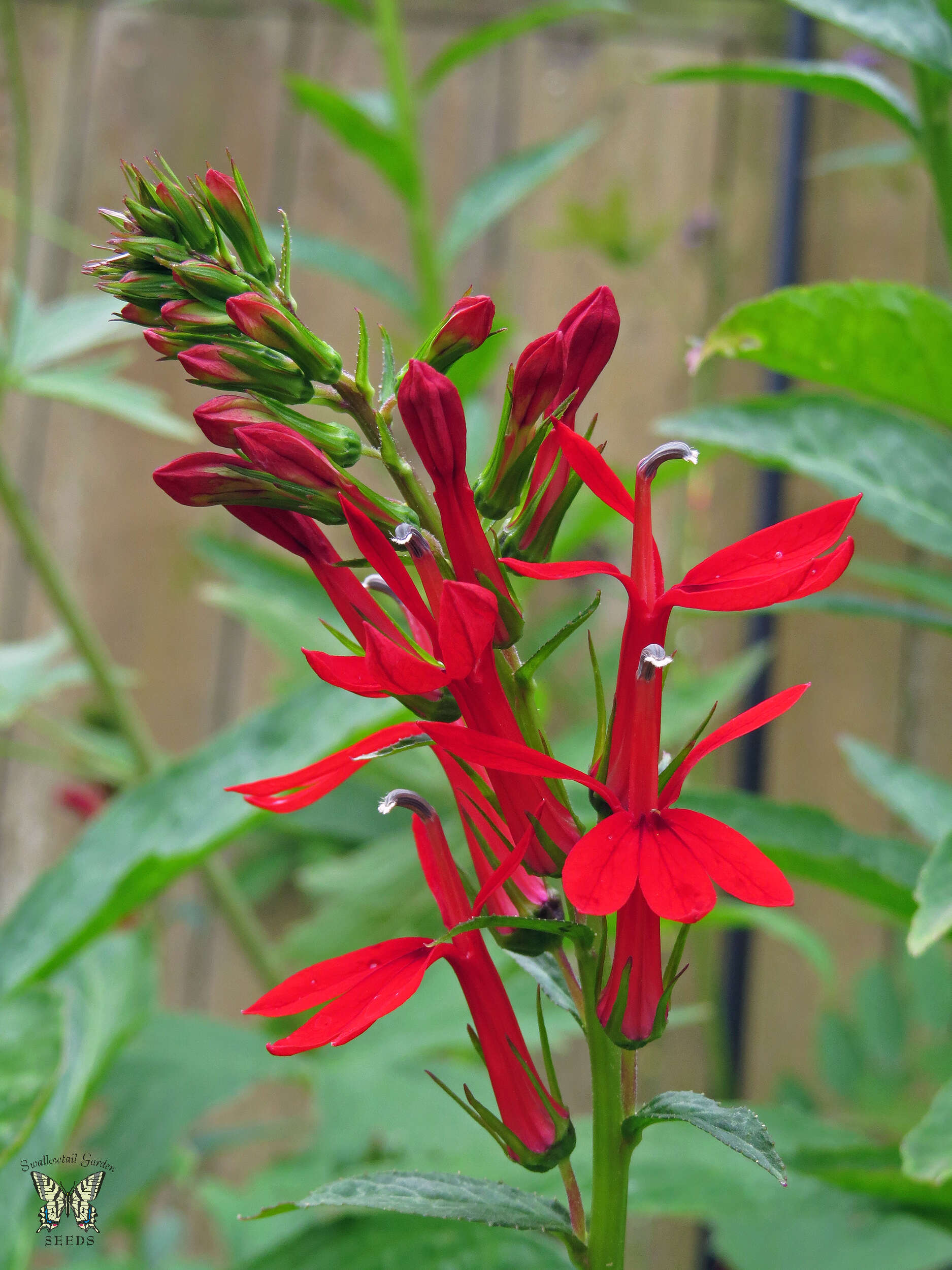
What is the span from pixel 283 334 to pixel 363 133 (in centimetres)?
76

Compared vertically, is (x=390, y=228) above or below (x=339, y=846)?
above

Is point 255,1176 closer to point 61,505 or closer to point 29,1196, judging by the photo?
point 29,1196

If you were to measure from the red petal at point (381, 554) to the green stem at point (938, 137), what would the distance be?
0.45 metres

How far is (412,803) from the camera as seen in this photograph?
36 centimetres

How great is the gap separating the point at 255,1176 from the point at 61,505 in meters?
0.95

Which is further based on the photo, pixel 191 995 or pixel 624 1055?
pixel 191 995

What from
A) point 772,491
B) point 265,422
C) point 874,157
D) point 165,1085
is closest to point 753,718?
point 265,422

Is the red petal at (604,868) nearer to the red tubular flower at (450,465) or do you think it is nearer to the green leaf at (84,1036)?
the red tubular flower at (450,465)

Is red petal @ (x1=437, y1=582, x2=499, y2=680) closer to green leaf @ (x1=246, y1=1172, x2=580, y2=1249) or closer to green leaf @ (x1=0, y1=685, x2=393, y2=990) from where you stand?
green leaf @ (x1=246, y1=1172, x2=580, y2=1249)

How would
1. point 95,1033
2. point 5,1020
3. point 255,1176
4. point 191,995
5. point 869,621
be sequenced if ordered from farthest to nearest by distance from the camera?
point 191,995
point 869,621
point 255,1176
point 95,1033
point 5,1020

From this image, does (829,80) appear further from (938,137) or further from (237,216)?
(237,216)

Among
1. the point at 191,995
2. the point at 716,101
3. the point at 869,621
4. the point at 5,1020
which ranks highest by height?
the point at 716,101

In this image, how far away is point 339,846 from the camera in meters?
1.33

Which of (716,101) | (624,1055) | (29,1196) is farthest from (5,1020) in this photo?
(716,101)
